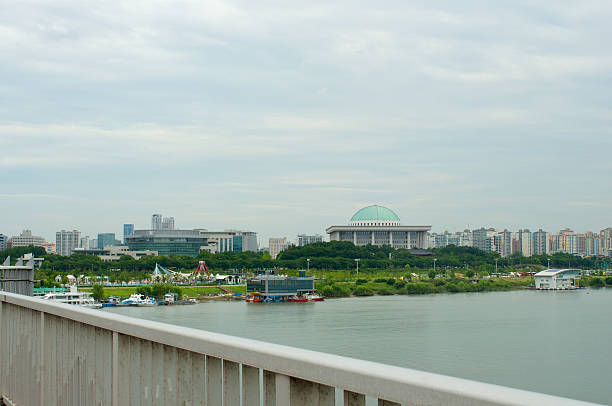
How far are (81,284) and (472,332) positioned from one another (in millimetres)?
28329

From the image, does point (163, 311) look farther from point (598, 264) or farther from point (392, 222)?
point (598, 264)

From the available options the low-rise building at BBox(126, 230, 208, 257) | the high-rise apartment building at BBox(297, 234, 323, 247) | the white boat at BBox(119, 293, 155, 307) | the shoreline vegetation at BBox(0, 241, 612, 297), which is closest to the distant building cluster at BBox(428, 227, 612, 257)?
Answer: the high-rise apartment building at BBox(297, 234, 323, 247)

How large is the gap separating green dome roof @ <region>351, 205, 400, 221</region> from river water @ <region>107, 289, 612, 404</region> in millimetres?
39507

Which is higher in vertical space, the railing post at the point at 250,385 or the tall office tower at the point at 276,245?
the railing post at the point at 250,385

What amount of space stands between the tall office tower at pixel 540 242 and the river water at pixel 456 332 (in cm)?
7940

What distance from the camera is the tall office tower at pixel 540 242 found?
11162cm

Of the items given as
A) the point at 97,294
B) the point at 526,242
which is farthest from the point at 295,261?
the point at 526,242

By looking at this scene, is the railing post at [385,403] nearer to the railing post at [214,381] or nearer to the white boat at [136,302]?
the railing post at [214,381]

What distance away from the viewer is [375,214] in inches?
3002

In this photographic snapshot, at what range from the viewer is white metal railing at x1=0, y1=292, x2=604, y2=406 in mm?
853

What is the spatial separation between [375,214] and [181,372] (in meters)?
75.3

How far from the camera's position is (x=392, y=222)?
75.6 metres

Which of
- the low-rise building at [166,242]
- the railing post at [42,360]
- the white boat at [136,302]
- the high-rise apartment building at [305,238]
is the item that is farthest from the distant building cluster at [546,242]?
the railing post at [42,360]

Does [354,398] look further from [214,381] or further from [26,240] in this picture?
[26,240]
